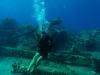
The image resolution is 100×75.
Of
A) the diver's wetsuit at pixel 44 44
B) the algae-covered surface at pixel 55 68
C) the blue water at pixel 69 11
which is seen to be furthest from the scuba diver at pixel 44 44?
the blue water at pixel 69 11

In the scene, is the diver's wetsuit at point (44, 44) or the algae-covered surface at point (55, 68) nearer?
the diver's wetsuit at point (44, 44)

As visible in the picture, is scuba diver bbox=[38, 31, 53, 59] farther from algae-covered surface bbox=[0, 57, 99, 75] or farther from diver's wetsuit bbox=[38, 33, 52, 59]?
algae-covered surface bbox=[0, 57, 99, 75]

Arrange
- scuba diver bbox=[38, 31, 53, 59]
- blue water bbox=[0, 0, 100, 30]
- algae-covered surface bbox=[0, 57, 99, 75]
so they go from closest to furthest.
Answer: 1. scuba diver bbox=[38, 31, 53, 59]
2. algae-covered surface bbox=[0, 57, 99, 75]
3. blue water bbox=[0, 0, 100, 30]

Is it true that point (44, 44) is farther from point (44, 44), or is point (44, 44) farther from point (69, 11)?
point (69, 11)

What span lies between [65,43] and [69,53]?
298 cm

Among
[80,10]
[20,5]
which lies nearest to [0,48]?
[80,10]

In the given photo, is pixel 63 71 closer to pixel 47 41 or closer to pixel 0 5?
pixel 47 41

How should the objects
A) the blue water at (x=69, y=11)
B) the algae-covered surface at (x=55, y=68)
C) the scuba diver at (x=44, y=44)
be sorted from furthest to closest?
the blue water at (x=69, y=11) → the algae-covered surface at (x=55, y=68) → the scuba diver at (x=44, y=44)

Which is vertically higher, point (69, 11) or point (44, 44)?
point (69, 11)

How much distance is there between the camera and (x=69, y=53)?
1077 centimetres

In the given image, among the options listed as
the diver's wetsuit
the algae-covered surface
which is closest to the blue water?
the algae-covered surface

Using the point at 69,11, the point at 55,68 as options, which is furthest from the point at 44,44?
the point at 69,11

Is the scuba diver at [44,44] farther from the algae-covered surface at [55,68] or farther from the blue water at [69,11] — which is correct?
the blue water at [69,11]

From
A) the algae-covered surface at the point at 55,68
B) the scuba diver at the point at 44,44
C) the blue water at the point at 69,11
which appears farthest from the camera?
the blue water at the point at 69,11
